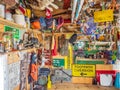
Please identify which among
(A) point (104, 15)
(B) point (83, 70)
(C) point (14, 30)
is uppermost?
(A) point (104, 15)

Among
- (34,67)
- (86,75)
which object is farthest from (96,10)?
(86,75)

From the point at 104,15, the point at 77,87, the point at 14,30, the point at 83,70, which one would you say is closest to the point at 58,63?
the point at 83,70

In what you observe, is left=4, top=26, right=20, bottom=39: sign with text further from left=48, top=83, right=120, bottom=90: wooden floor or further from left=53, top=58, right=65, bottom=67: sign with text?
left=53, top=58, right=65, bottom=67: sign with text

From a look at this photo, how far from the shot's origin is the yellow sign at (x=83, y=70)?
6.13 meters

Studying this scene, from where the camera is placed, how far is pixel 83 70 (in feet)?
Answer: 20.2

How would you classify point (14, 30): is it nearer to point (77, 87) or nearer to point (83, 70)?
→ point (77, 87)

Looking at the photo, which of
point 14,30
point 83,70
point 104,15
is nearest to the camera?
point 14,30

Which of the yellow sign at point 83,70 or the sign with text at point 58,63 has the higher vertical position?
the sign with text at point 58,63

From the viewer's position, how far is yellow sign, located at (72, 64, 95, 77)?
6129 mm

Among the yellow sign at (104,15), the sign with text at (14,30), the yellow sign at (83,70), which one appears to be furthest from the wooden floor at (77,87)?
the sign with text at (14,30)

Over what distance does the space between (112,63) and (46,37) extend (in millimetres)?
2199

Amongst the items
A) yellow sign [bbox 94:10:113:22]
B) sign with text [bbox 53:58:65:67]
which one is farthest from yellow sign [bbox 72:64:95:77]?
yellow sign [bbox 94:10:113:22]

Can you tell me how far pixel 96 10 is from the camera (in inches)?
165

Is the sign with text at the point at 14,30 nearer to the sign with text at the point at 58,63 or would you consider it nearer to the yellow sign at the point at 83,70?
the sign with text at the point at 58,63
